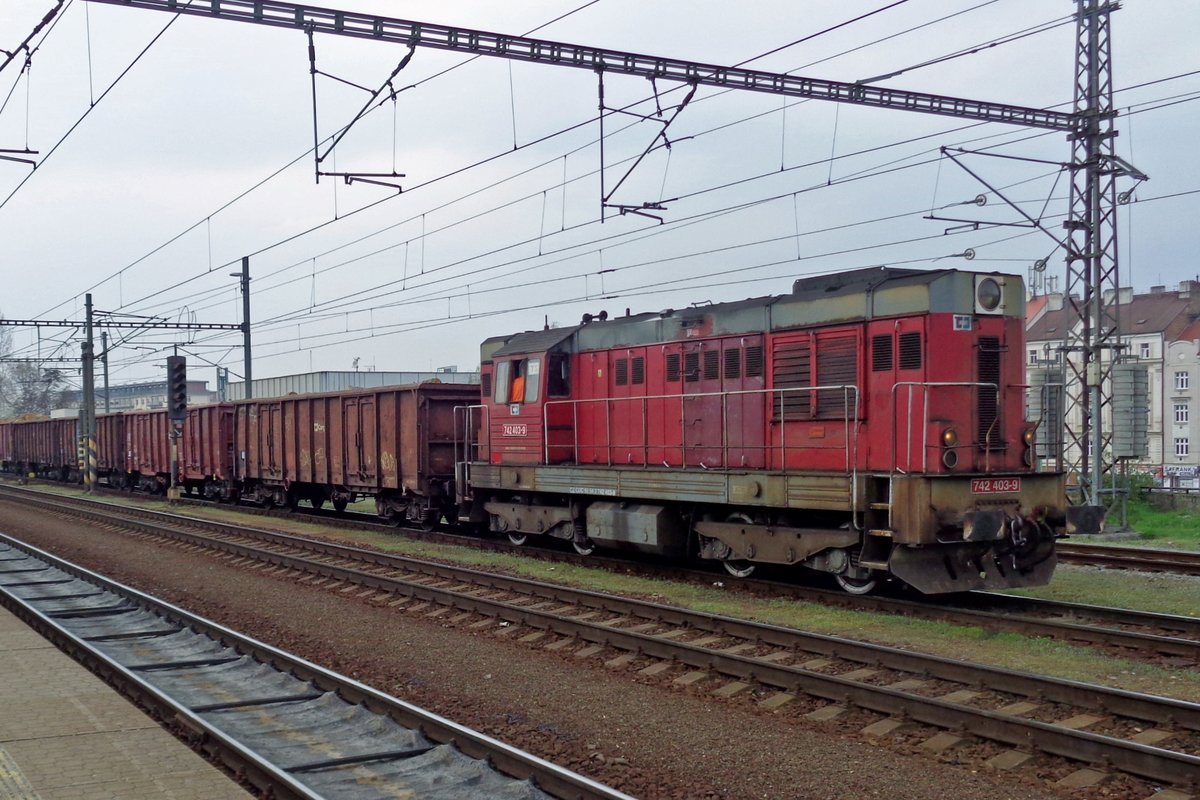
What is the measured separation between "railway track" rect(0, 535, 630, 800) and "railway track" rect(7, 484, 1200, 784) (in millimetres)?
2378

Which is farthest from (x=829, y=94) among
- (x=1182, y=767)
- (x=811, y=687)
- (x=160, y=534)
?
(x=160, y=534)

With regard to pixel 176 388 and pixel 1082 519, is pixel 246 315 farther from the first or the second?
pixel 1082 519

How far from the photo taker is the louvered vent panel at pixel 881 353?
11727 millimetres

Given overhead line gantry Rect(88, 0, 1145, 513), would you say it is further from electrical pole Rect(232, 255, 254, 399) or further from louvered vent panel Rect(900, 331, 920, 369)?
electrical pole Rect(232, 255, 254, 399)

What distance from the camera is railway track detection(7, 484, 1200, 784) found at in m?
6.61

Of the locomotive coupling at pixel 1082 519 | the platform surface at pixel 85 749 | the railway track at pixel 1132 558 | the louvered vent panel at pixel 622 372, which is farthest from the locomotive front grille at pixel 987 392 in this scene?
the platform surface at pixel 85 749

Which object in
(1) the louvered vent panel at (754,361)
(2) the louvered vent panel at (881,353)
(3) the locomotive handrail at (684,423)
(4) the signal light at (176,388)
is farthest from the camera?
(4) the signal light at (176,388)

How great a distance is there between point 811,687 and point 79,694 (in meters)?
5.71

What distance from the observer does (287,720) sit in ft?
25.6

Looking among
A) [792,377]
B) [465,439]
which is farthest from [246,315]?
[792,377]

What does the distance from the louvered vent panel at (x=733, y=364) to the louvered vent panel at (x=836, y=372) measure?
1.32 m

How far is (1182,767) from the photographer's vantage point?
588cm

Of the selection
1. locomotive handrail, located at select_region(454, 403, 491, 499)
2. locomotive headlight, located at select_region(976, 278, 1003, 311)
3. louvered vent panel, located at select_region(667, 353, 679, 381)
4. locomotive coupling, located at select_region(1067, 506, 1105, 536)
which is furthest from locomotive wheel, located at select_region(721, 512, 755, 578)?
locomotive handrail, located at select_region(454, 403, 491, 499)

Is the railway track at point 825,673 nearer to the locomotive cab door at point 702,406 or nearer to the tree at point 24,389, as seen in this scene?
the locomotive cab door at point 702,406
